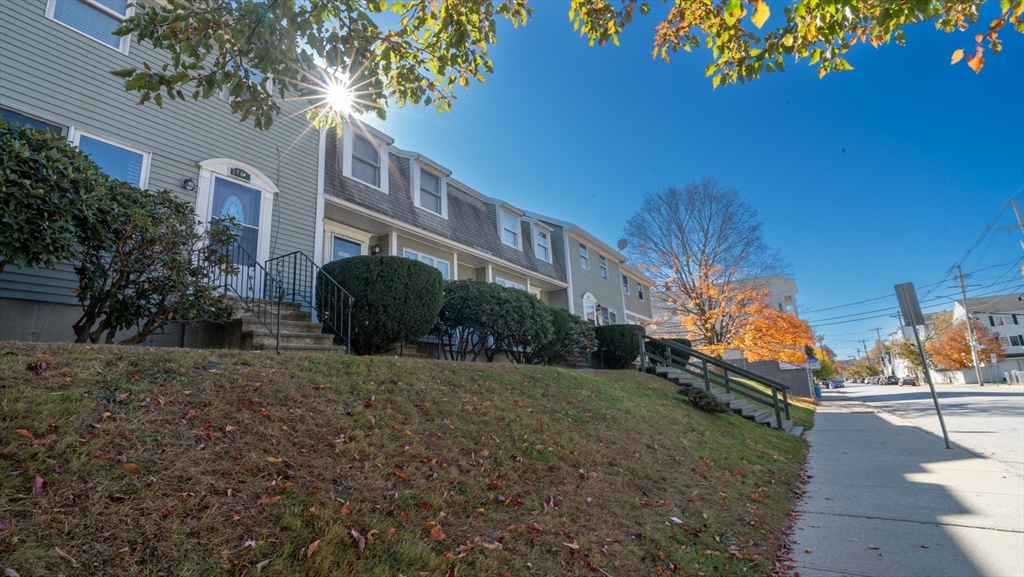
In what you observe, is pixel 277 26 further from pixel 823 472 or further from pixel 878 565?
pixel 823 472

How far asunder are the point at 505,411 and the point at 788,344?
52.9 ft

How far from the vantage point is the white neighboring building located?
160 feet

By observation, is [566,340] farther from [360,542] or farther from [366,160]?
[360,542]

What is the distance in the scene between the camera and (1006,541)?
13.5ft

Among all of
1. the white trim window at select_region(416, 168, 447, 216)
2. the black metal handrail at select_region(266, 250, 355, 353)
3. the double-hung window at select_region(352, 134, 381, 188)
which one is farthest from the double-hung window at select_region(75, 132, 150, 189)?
the white trim window at select_region(416, 168, 447, 216)

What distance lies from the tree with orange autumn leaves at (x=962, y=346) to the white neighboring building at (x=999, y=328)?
0.72m

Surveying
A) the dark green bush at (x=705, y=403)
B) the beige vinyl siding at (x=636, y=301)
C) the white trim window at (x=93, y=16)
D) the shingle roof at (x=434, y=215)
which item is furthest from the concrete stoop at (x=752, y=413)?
the white trim window at (x=93, y=16)

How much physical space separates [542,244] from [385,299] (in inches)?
472

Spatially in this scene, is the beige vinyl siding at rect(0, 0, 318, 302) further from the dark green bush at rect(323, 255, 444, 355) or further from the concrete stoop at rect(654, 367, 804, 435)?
the concrete stoop at rect(654, 367, 804, 435)

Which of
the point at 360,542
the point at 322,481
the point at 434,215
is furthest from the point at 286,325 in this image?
the point at 434,215

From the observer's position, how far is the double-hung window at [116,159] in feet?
23.5

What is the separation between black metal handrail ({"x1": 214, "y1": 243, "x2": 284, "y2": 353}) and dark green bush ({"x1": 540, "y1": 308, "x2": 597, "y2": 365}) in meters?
6.21

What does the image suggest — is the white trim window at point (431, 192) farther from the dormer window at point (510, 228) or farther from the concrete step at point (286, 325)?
the concrete step at point (286, 325)

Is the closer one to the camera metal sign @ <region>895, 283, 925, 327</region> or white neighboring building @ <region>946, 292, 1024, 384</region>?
metal sign @ <region>895, 283, 925, 327</region>
